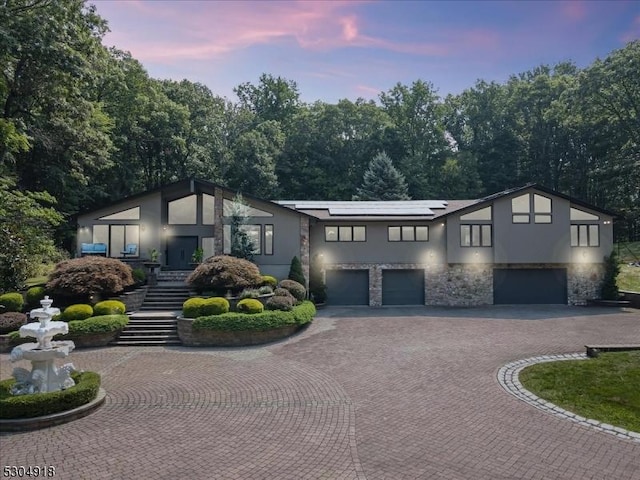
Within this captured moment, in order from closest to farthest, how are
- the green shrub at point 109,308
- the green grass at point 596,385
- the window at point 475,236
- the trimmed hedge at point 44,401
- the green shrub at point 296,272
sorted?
1. the trimmed hedge at point 44,401
2. the green grass at point 596,385
3. the green shrub at point 109,308
4. the green shrub at point 296,272
5. the window at point 475,236

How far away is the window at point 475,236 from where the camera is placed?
77.4 ft

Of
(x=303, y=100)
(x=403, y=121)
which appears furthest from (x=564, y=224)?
(x=303, y=100)

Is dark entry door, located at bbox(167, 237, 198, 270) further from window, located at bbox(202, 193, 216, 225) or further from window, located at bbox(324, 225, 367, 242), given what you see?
window, located at bbox(324, 225, 367, 242)

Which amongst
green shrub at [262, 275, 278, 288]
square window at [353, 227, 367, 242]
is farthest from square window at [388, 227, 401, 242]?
green shrub at [262, 275, 278, 288]

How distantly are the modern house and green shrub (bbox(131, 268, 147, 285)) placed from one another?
10.2ft

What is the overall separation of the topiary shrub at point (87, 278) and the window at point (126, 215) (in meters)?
5.48

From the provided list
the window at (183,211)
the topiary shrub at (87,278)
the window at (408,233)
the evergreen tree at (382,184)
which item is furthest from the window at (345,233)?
the evergreen tree at (382,184)

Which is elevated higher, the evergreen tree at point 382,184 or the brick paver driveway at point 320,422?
the evergreen tree at point 382,184

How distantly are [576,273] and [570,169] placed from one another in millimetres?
26359

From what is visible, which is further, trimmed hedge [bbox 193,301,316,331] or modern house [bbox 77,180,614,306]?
modern house [bbox 77,180,614,306]

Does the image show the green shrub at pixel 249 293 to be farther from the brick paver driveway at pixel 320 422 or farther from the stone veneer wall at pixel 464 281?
the stone veneer wall at pixel 464 281

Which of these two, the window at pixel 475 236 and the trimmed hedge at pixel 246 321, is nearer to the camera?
the trimmed hedge at pixel 246 321

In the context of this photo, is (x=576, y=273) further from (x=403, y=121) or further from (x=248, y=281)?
(x=403, y=121)

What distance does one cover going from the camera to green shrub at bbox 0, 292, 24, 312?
641 inches
